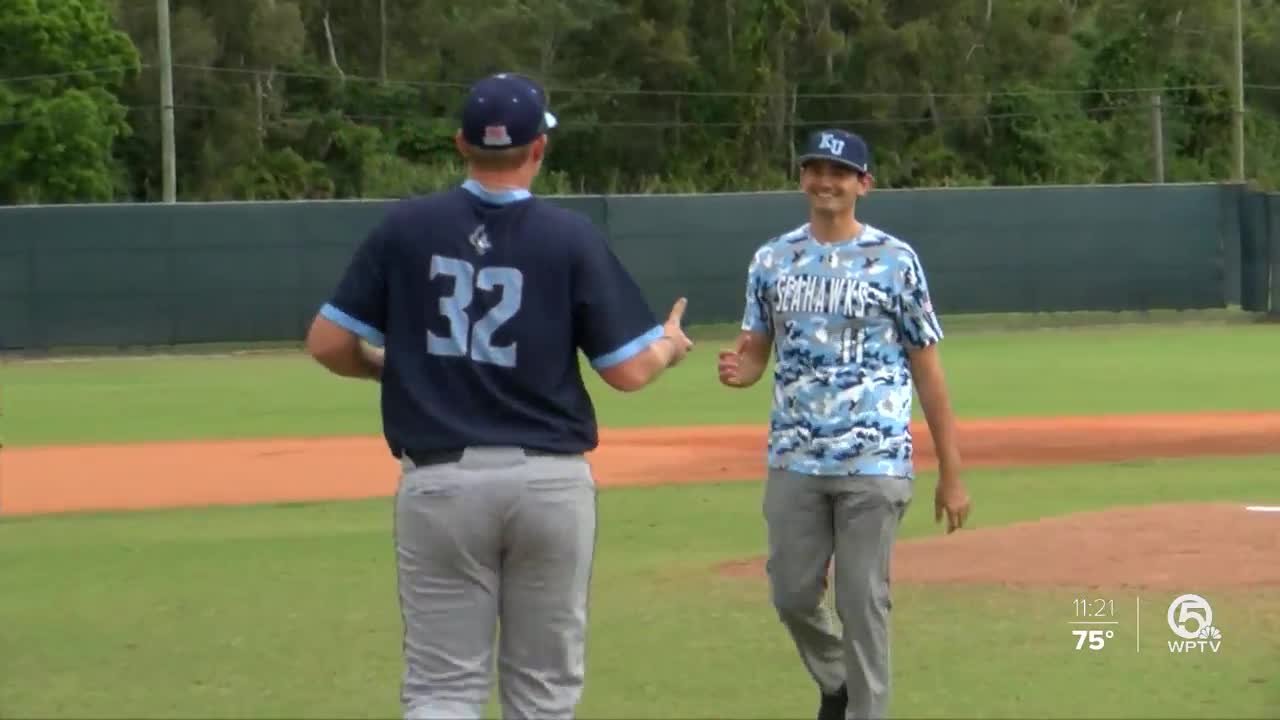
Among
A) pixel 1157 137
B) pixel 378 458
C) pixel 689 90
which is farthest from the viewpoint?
pixel 689 90

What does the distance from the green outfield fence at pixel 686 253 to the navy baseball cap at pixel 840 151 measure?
2540 cm

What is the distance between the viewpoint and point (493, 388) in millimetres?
5379

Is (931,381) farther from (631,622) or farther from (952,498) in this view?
(631,622)

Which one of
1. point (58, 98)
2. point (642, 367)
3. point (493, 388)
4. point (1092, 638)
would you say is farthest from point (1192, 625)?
point (58, 98)

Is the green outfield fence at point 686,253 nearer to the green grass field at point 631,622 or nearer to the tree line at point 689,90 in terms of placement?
the green grass field at point 631,622

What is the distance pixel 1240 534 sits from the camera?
11.6 metres

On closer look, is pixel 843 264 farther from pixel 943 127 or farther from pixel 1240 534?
pixel 943 127

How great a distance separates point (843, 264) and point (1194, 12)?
234 ft

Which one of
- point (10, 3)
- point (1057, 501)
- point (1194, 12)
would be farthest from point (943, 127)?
point (1057, 501)

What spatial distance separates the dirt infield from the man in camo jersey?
8652 millimetres

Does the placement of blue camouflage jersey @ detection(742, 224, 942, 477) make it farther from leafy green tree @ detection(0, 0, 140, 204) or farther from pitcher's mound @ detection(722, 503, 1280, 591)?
leafy green tree @ detection(0, 0, 140, 204)

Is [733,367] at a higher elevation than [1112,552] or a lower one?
higher

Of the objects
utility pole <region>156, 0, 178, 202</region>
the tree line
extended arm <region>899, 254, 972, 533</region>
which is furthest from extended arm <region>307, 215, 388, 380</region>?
the tree line

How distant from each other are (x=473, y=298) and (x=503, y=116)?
0.44 m
